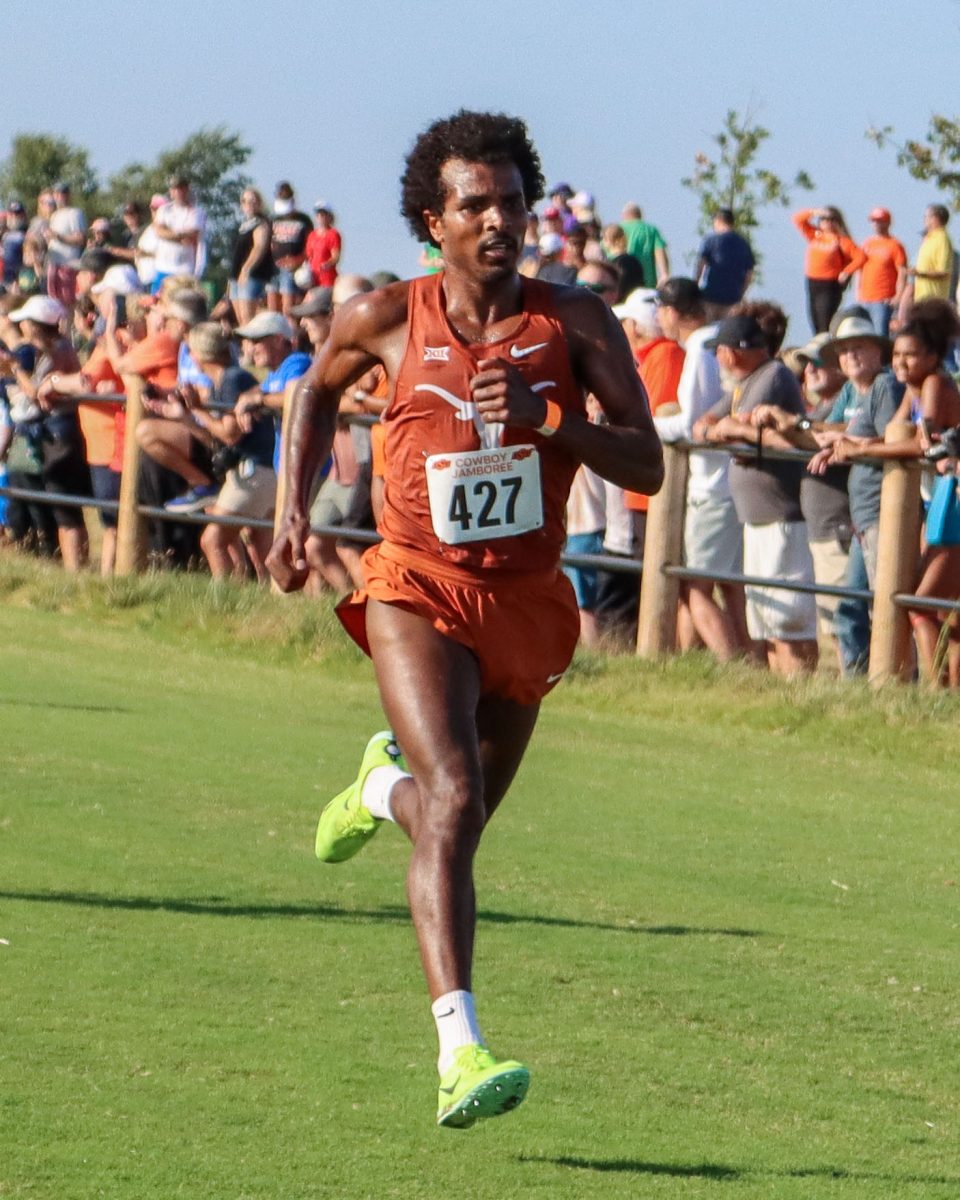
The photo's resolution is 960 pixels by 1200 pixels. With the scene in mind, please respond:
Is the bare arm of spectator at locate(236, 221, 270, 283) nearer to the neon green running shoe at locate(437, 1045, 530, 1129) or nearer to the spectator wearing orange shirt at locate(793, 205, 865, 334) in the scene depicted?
the spectator wearing orange shirt at locate(793, 205, 865, 334)

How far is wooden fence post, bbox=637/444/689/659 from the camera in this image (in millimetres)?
13258

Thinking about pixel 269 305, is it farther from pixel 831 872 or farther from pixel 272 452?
pixel 831 872

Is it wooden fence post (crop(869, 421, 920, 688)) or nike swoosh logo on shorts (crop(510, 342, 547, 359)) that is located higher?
nike swoosh logo on shorts (crop(510, 342, 547, 359))

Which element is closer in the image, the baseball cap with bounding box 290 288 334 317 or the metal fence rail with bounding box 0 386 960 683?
the metal fence rail with bounding box 0 386 960 683

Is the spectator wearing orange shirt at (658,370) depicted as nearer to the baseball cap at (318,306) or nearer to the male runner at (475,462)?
the baseball cap at (318,306)

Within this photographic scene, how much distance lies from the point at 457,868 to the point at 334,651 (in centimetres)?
930

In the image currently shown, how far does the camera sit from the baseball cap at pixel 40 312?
685 inches

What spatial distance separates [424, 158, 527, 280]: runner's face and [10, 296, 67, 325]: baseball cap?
39.4ft

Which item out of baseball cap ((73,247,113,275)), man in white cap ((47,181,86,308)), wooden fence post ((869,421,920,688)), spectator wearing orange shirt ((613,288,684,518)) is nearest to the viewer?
wooden fence post ((869,421,920,688))

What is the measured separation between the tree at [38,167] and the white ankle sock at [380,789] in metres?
58.3

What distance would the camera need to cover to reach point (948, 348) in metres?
11.8

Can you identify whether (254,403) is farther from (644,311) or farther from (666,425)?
(666,425)

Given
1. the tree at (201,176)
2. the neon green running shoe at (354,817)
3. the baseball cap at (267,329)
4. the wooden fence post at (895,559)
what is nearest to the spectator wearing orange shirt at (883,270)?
the baseball cap at (267,329)

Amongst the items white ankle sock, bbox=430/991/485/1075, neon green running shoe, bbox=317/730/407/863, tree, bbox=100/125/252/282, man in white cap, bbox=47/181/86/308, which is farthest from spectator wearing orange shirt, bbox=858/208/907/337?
tree, bbox=100/125/252/282
